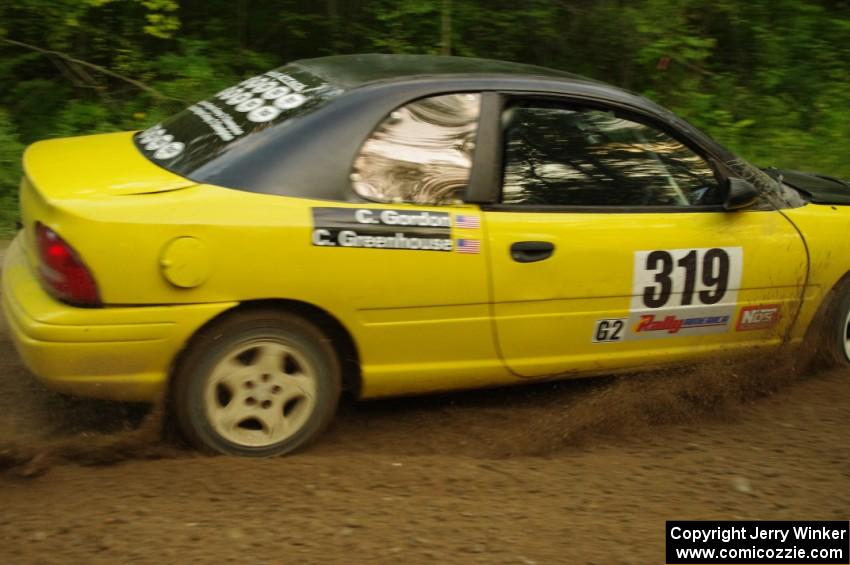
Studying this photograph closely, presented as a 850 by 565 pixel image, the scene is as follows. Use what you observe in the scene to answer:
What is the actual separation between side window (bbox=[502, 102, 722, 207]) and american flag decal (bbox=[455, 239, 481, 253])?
0.29 meters

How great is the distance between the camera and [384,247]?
4156mm

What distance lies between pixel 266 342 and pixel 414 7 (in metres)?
6.00

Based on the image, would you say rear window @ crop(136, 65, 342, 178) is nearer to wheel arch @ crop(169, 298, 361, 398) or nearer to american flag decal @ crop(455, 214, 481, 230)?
wheel arch @ crop(169, 298, 361, 398)

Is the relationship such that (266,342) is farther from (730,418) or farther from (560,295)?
(730,418)

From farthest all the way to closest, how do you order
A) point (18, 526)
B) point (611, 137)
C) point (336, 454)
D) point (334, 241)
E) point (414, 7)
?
point (414, 7)
point (611, 137)
point (336, 454)
point (334, 241)
point (18, 526)

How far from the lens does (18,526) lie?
139 inches

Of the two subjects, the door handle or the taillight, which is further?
the door handle

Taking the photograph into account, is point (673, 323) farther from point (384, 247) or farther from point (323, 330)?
point (323, 330)

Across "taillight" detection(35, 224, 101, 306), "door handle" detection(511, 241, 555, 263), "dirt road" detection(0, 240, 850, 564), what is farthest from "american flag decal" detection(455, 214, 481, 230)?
"taillight" detection(35, 224, 101, 306)

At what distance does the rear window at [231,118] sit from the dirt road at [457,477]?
44.2 inches

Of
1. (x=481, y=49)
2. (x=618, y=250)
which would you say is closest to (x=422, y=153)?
(x=618, y=250)

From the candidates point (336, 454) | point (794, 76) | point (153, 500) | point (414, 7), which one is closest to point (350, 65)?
point (336, 454)

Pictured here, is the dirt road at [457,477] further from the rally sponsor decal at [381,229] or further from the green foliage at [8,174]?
the green foliage at [8,174]

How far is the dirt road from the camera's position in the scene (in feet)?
11.5
